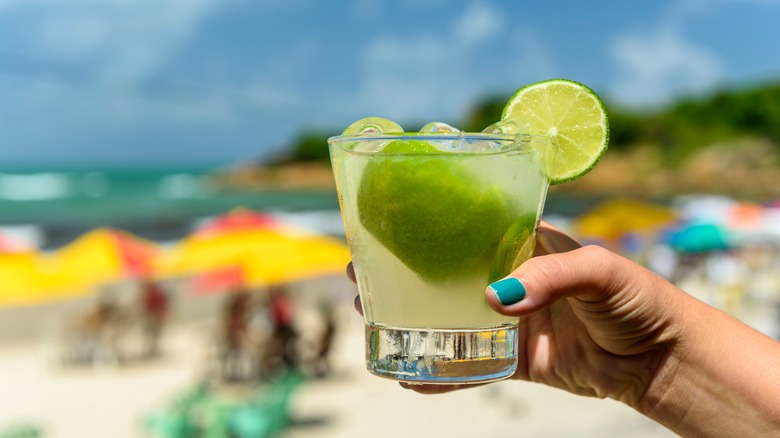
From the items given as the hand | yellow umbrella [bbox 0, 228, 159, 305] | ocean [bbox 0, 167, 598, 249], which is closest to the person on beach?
yellow umbrella [bbox 0, 228, 159, 305]

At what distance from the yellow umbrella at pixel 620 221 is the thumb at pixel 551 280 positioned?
14603 mm

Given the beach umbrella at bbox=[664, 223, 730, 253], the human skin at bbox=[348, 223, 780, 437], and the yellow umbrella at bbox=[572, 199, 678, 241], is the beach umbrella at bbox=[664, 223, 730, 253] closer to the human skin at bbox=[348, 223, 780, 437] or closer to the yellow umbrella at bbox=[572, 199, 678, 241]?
the yellow umbrella at bbox=[572, 199, 678, 241]

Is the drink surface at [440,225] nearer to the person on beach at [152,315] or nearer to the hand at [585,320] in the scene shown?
the hand at [585,320]

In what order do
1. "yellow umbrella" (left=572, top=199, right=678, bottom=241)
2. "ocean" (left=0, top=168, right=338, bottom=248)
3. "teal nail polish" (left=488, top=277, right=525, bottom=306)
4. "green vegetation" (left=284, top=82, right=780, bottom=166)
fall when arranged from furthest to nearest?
"green vegetation" (left=284, top=82, right=780, bottom=166) → "ocean" (left=0, top=168, right=338, bottom=248) → "yellow umbrella" (left=572, top=199, right=678, bottom=241) → "teal nail polish" (left=488, top=277, right=525, bottom=306)

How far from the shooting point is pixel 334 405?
32.0 feet

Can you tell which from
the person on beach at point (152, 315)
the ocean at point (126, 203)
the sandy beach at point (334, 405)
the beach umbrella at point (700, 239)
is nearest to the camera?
the sandy beach at point (334, 405)

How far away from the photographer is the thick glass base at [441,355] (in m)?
1.34

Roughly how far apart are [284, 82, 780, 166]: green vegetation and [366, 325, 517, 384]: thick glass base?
65516mm

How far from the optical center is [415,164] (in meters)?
1.30

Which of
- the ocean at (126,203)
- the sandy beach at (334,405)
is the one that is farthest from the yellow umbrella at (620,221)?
the ocean at (126,203)

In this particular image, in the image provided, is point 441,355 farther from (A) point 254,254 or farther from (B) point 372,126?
Result: (A) point 254,254

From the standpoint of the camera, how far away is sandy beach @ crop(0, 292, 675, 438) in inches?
329

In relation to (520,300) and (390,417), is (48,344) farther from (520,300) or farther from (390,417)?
(520,300)

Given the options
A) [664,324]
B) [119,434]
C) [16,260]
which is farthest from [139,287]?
[664,324]
